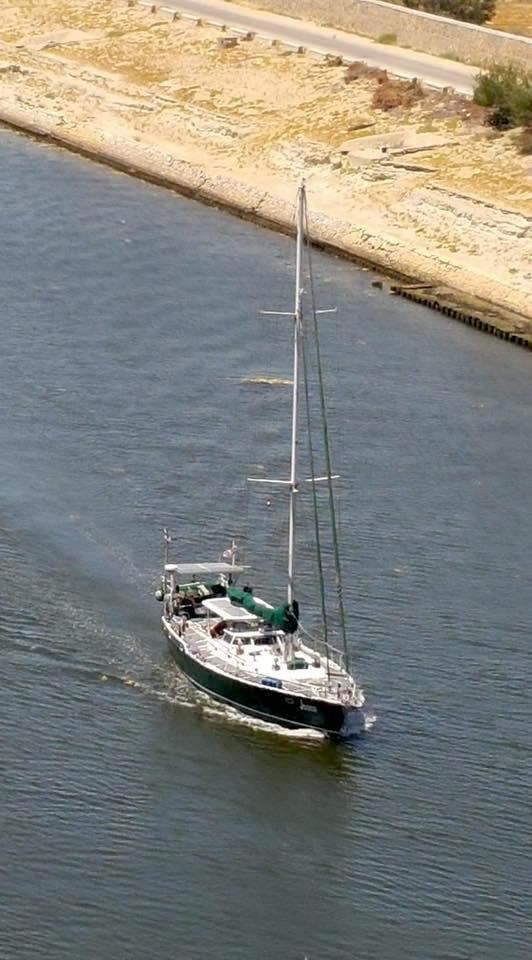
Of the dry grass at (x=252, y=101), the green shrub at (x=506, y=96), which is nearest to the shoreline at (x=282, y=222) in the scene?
the dry grass at (x=252, y=101)

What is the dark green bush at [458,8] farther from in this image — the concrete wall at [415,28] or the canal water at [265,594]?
the canal water at [265,594]

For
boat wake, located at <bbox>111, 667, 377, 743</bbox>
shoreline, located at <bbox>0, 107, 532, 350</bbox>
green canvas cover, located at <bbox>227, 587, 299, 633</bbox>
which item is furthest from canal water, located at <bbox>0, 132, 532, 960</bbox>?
green canvas cover, located at <bbox>227, 587, 299, 633</bbox>

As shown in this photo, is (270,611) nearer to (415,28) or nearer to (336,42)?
(415,28)

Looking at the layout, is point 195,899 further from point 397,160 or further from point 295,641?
point 397,160

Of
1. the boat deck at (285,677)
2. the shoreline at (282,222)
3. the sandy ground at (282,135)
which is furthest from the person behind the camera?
the sandy ground at (282,135)

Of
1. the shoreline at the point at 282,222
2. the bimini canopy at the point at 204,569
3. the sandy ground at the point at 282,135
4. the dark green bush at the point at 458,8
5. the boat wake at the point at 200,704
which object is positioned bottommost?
the boat wake at the point at 200,704

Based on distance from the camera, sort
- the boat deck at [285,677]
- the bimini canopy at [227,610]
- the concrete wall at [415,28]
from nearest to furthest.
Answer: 1. the boat deck at [285,677]
2. the bimini canopy at [227,610]
3. the concrete wall at [415,28]

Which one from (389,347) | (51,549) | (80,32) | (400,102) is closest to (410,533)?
(51,549)
